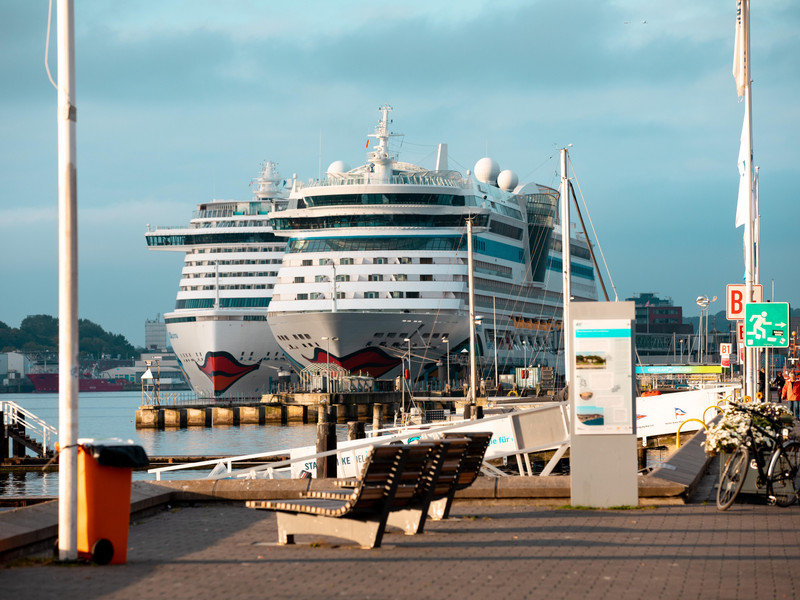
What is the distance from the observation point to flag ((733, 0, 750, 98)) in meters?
19.6

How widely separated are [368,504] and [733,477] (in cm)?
418

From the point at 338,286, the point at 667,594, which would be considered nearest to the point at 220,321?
the point at 338,286

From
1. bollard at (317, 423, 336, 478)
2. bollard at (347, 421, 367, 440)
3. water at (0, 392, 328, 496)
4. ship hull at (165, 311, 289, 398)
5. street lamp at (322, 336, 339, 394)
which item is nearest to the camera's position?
bollard at (317, 423, 336, 478)

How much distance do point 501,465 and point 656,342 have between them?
144 meters

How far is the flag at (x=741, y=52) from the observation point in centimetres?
1962

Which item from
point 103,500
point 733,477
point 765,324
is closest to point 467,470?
point 733,477

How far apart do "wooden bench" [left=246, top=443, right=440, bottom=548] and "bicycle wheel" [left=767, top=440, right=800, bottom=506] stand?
4104 millimetres

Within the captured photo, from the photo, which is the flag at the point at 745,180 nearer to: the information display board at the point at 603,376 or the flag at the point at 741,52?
the flag at the point at 741,52

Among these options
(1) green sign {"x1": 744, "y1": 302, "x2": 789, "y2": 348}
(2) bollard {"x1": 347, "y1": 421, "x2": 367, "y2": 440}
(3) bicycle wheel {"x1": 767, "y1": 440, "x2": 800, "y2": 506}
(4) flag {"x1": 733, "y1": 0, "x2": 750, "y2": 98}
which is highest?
(4) flag {"x1": 733, "y1": 0, "x2": 750, "y2": 98}

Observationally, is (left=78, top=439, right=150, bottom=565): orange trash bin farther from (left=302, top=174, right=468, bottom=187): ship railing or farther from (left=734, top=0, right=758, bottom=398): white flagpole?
(left=302, top=174, right=468, bottom=187): ship railing

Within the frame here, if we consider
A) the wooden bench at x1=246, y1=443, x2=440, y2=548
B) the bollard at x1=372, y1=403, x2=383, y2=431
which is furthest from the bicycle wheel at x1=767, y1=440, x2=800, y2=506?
the bollard at x1=372, y1=403, x2=383, y2=431

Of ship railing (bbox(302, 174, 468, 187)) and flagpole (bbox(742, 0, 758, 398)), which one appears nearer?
flagpole (bbox(742, 0, 758, 398))

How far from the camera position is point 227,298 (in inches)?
3339

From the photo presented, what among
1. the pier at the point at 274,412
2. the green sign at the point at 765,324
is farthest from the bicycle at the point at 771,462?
the pier at the point at 274,412
